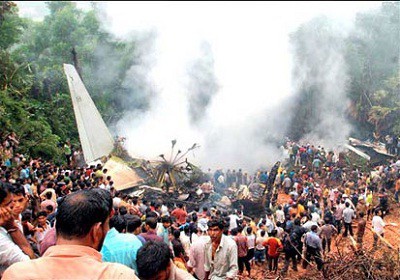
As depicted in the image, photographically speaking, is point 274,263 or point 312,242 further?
point 274,263

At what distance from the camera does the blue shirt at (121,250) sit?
10.9 feet

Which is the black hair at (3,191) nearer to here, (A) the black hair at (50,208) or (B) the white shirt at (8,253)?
(B) the white shirt at (8,253)

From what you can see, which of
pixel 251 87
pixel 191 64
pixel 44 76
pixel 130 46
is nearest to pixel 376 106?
pixel 251 87

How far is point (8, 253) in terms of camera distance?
243 centimetres

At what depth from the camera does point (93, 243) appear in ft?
6.08

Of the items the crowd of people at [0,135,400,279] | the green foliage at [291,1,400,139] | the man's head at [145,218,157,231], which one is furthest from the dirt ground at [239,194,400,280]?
the green foliage at [291,1,400,139]

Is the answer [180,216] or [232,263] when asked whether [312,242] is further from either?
[232,263]

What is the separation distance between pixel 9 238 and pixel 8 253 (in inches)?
7.2

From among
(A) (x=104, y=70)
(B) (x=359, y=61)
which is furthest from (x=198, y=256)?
(A) (x=104, y=70)

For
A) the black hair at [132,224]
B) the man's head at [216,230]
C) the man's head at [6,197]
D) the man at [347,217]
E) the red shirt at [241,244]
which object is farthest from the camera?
the man at [347,217]

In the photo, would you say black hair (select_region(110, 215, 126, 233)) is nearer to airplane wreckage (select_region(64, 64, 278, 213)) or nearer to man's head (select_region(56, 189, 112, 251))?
man's head (select_region(56, 189, 112, 251))

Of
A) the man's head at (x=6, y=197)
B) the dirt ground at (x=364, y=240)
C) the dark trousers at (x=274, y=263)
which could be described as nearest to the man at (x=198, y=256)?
the man's head at (x=6, y=197)

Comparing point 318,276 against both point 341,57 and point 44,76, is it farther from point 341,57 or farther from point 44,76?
point 341,57

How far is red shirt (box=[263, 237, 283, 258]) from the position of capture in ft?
25.0
